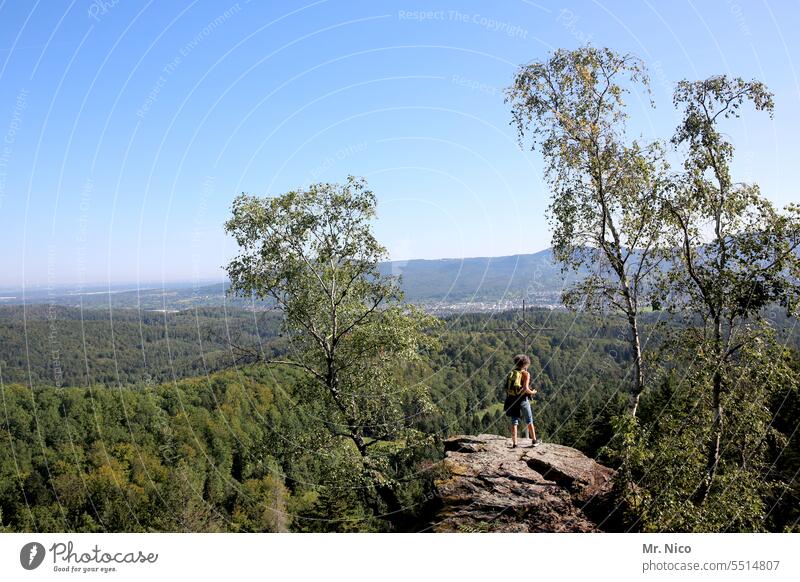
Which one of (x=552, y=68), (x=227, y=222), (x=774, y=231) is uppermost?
(x=552, y=68)

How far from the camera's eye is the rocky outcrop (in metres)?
9.04

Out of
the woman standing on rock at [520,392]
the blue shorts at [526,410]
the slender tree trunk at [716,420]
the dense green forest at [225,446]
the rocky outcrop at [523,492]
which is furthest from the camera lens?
the dense green forest at [225,446]

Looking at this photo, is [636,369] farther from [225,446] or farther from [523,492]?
[225,446]

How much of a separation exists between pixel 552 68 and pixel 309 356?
10.6 metres

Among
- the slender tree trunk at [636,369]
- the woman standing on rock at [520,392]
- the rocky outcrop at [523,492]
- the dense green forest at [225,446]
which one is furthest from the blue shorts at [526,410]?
the dense green forest at [225,446]

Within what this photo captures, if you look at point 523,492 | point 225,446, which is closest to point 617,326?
point 523,492

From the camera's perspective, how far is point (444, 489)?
32.1 feet

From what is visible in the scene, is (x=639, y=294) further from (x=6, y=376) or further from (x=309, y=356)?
(x=6, y=376)

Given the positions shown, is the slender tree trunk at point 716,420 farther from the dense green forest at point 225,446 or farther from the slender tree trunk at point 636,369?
the slender tree trunk at point 636,369

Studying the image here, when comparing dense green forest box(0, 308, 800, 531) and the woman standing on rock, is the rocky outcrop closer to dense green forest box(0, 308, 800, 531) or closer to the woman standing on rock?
the woman standing on rock

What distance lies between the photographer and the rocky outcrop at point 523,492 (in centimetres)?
904

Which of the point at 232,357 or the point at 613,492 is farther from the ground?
the point at 232,357

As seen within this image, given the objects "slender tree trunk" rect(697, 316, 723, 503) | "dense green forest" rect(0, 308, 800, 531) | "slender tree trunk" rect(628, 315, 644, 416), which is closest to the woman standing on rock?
"slender tree trunk" rect(628, 315, 644, 416)
